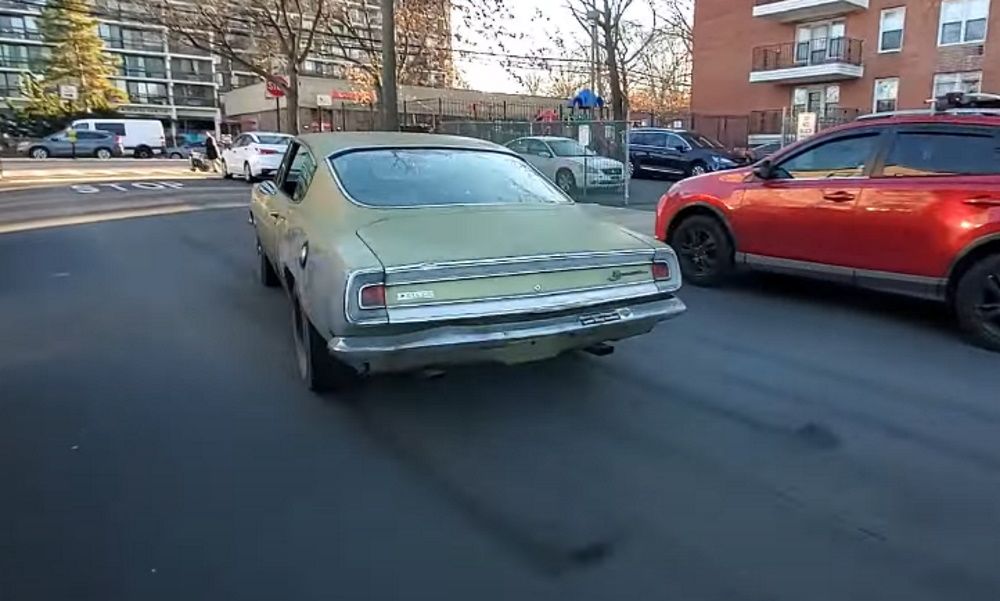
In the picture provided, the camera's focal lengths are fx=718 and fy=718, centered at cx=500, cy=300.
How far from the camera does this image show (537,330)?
3.71 metres

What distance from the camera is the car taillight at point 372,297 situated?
11.3ft

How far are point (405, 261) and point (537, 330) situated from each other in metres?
0.77

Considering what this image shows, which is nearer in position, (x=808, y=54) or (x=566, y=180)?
(x=566, y=180)

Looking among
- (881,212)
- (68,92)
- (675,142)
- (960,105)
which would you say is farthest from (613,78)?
(68,92)

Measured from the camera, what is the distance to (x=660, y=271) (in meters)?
4.21

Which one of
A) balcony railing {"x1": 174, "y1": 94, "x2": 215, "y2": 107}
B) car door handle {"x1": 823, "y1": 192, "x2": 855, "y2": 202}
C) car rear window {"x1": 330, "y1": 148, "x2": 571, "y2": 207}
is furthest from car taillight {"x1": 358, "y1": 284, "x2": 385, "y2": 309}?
balcony railing {"x1": 174, "y1": 94, "x2": 215, "y2": 107}

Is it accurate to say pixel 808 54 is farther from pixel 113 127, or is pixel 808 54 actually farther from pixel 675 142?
pixel 113 127

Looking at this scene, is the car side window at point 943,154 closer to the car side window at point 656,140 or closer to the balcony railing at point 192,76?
the car side window at point 656,140

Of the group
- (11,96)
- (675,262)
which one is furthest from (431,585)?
(11,96)

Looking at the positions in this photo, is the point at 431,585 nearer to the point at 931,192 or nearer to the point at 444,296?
the point at 444,296

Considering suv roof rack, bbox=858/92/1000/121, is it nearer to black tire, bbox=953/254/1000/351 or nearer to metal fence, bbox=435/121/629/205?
black tire, bbox=953/254/1000/351

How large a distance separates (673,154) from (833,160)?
1540 centimetres

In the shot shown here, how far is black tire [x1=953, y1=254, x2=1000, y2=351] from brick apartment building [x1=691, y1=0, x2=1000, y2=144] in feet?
65.3

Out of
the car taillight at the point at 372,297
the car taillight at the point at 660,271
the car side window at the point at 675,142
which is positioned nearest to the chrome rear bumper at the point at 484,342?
the car taillight at the point at 372,297
